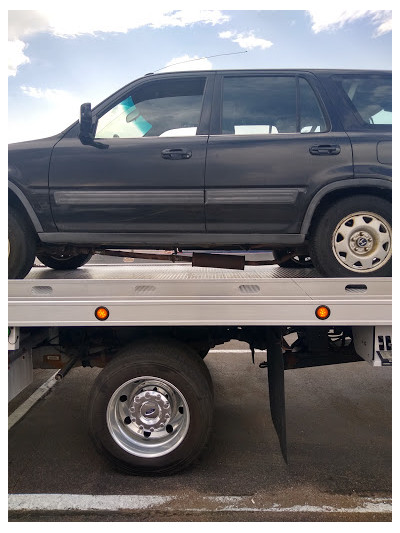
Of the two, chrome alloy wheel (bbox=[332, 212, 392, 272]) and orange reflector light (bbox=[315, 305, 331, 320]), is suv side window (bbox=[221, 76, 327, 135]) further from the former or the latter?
orange reflector light (bbox=[315, 305, 331, 320])

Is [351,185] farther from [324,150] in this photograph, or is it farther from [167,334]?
[167,334]

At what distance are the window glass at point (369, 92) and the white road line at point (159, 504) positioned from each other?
2744 mm

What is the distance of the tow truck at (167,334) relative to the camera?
2320mm

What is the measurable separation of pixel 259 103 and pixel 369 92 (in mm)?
875

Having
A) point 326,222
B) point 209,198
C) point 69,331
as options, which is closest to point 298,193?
point 326,222

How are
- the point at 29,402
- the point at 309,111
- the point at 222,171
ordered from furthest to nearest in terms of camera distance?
the point at 29,402 → the point at 309,111 → the point at 222,171

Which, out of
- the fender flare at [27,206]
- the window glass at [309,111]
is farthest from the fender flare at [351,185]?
the fender flare at [27,206]

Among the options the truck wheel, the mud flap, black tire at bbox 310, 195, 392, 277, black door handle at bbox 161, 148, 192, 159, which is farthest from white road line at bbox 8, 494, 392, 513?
black door handle at bbox 161, 148, 192, 159

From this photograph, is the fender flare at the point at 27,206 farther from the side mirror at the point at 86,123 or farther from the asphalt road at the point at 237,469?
the asphalt road at the point at 237,469

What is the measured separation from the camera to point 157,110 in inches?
117

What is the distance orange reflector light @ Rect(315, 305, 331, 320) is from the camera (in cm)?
231

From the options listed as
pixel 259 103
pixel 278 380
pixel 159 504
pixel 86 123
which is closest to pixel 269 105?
pixel 259 103

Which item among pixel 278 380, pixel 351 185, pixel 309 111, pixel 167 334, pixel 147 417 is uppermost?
pixel 309 111

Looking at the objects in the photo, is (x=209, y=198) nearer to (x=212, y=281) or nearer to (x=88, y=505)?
(x=212, y=281)
